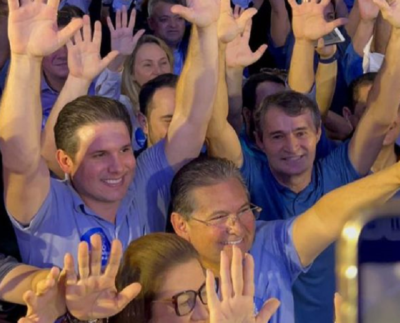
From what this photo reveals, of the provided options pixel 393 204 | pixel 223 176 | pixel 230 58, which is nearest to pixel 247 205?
pixel 223 176

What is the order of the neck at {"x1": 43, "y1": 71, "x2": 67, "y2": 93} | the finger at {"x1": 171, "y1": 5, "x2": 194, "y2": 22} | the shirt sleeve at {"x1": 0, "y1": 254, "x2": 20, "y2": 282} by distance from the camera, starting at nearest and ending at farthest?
the shirt sleeve at {"x1": 0, "y1": 254, "x2": 20, "y2": 282} → the finger at {"x1": 171, "y1": 5, "x2": 194, "y2": 22} → the neck at {"x1": 43, "y1": 71, "x2": 67, "y2": 93}

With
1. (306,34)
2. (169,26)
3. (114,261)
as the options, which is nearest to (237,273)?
(114,261)

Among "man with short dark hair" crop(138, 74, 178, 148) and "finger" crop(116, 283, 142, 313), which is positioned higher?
"man with short dark hair" crop(138, 74, 178, 148)

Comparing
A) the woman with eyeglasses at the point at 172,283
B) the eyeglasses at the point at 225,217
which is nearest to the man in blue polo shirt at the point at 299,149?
the eyeglasses at the point at 225,217

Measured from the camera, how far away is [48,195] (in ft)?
8.28

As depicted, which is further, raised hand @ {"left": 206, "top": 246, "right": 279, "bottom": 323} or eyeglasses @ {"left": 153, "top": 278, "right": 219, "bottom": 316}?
eyeglasses @ {"left": 153, "top": 278, "right": 219, "bottom": 316}

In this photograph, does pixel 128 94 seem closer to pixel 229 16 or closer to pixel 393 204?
pixel 229 16

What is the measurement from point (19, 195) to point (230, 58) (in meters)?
1.32

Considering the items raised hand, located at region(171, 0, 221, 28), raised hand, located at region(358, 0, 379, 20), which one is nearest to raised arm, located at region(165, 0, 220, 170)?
raised hand, located at region(171, 0, 221, 28)

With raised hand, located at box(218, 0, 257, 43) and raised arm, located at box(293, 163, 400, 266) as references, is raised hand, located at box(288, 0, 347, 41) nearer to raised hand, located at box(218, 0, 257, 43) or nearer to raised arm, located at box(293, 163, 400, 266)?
raised hand, located at box(218, 0, 257, 43)

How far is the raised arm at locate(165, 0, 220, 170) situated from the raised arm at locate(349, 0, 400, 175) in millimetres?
561

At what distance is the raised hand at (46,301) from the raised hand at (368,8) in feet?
8.28

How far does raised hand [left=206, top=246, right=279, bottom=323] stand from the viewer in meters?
1.78

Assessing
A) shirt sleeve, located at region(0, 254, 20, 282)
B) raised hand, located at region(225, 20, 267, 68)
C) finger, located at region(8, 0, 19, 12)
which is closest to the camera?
shirt sleeve, located at region(0, 254, 20, 282)
